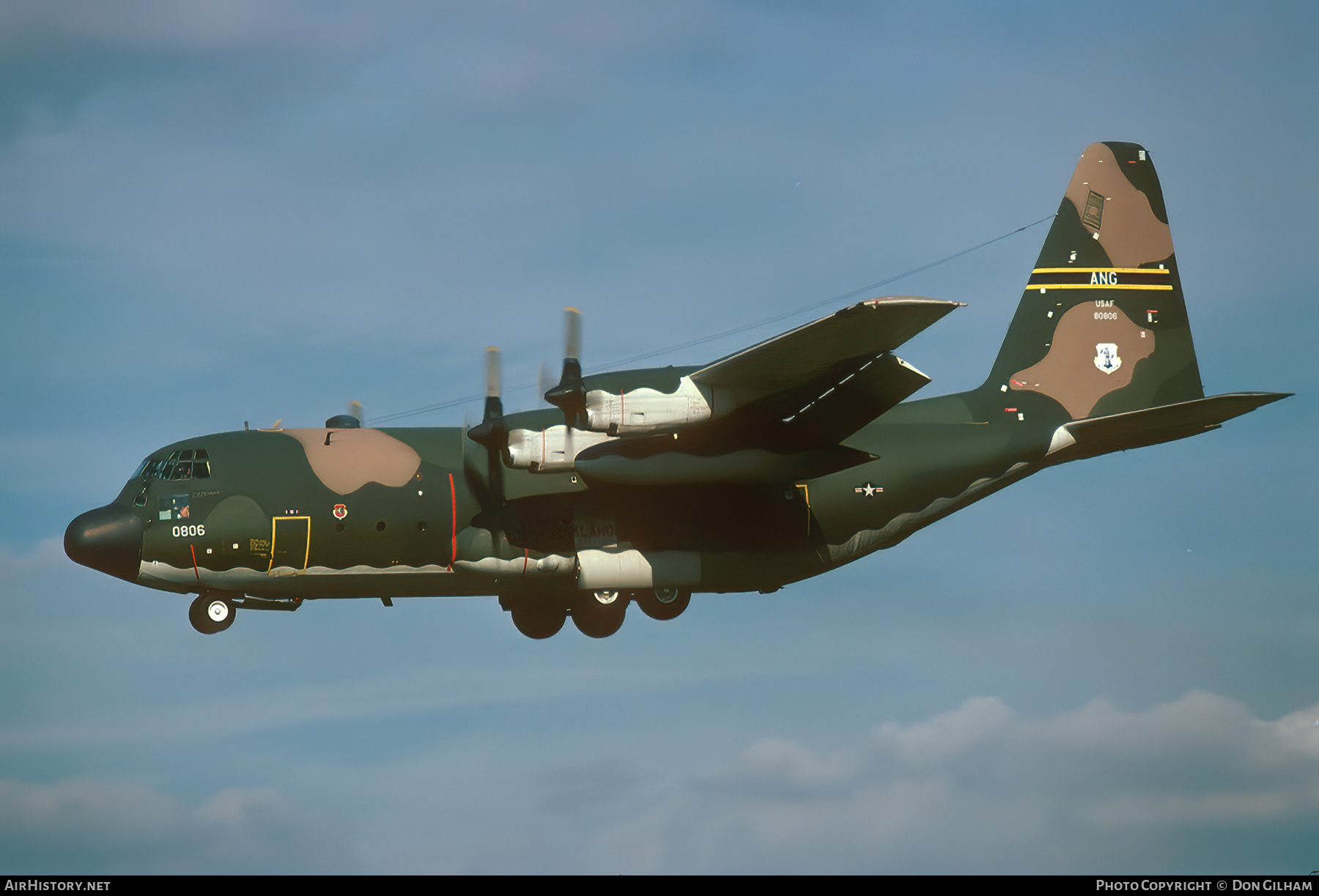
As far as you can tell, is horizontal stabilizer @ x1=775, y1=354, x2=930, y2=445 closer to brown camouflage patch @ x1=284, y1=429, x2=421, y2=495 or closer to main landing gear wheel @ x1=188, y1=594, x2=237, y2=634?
brown camouflage patch @ x1=284, y1=429, x2=421, y2=495

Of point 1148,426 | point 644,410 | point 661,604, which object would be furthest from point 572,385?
point 1148,426

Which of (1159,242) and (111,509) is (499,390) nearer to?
(111,509)

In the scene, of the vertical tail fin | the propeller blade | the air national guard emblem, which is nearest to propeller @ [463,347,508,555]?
the propeller blade

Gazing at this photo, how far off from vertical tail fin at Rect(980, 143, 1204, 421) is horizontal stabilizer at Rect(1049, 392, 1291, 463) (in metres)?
0.82

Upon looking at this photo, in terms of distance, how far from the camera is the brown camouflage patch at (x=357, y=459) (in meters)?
22.5

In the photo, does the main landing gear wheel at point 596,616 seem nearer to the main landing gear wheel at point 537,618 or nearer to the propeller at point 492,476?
the main landing gear wheel at point 537,618

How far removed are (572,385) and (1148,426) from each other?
1054 cm

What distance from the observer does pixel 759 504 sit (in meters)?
23.2

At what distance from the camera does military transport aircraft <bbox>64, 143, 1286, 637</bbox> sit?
21.4 m

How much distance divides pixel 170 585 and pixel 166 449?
2377mm

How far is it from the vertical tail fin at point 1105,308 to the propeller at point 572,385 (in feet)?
27.7

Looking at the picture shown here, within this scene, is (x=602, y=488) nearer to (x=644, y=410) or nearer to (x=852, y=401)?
(x=644, y=410)

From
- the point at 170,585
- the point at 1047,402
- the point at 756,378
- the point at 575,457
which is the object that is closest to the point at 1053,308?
the point at 1047,402

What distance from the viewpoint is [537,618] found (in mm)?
24828
